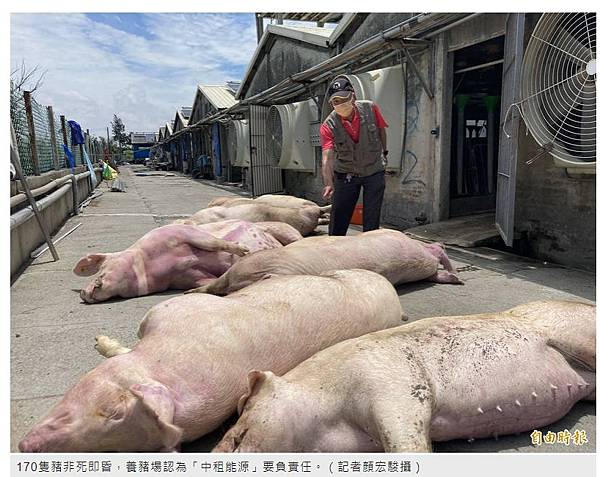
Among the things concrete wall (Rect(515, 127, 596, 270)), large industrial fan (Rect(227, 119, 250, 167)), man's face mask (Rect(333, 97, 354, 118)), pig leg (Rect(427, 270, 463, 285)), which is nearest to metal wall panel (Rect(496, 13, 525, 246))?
concrete wall (Rect(515, 127, 596, 270))

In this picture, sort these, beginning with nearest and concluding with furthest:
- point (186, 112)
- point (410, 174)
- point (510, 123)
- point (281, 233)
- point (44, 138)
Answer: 1. point (281, 233)
2. point (510, 123)
3. point (410, 174)
4. point (44, 138)
5. point (186, 112)

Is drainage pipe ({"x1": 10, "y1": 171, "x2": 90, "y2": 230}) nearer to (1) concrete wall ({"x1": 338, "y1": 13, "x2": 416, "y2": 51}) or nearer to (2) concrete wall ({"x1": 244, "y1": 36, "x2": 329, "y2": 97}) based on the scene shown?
(1) concrete wall ({"x1": 338, "y1": 13, "x2": 416, "y2": 51})

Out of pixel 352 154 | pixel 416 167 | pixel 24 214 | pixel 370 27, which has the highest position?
pixel 370 27

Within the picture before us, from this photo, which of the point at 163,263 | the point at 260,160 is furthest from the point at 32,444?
the point at 260,160

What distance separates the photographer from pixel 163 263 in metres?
4.20

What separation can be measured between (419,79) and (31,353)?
6.11m

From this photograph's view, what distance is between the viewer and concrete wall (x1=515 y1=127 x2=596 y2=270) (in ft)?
16.4

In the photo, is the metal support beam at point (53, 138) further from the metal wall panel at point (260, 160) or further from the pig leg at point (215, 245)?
the pig leg at point (215, 245)

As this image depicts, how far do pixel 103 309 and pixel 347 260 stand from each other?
198cm

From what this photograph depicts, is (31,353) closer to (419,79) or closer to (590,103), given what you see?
A: (590,103)

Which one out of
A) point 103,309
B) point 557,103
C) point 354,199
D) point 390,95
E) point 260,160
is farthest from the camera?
point 260,160

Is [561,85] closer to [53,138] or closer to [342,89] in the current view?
[342,89]

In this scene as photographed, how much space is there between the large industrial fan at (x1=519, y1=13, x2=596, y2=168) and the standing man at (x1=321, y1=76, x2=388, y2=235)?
152 centimetres

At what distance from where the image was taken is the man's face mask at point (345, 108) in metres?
5.00
